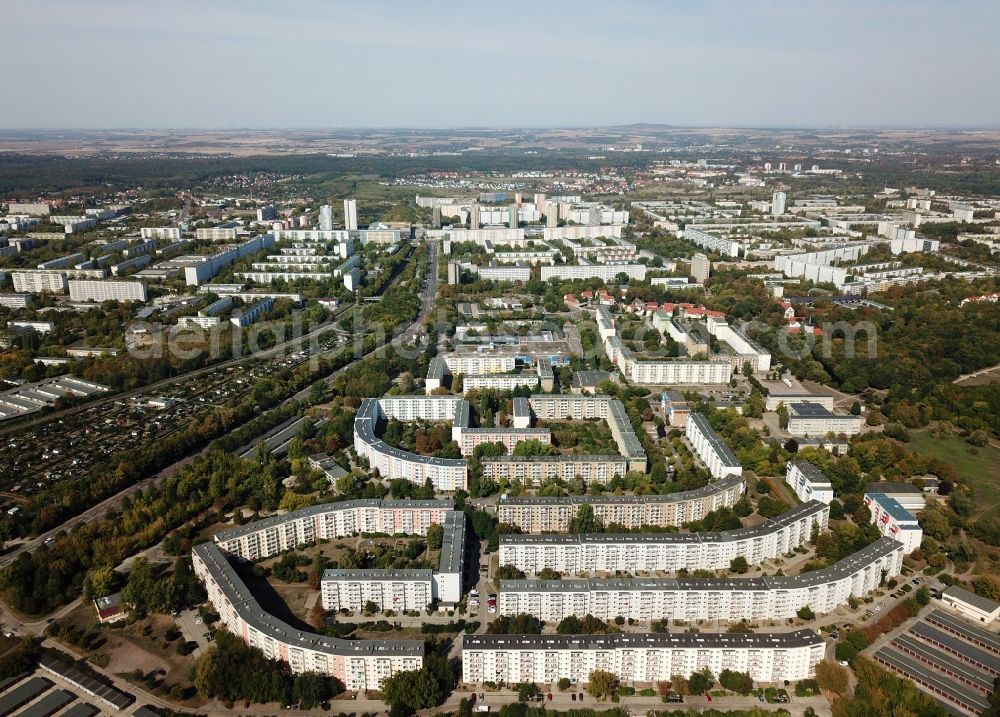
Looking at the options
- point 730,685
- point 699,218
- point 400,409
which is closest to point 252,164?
point 699,218

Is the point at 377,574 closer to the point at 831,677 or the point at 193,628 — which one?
the point at 193,628

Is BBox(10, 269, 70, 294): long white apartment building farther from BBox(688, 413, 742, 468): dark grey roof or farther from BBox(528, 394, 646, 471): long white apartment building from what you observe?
BBox(688, 413, 742, 468): dark grey roof

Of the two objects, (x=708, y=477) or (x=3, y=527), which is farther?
(x=708, y=477)

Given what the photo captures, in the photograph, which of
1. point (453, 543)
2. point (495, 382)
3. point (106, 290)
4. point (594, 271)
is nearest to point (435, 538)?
point (453, 543)

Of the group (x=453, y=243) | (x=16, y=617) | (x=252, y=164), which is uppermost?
(x=252, y=164)

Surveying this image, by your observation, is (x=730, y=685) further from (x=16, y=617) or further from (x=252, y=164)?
(x=252, y=164)

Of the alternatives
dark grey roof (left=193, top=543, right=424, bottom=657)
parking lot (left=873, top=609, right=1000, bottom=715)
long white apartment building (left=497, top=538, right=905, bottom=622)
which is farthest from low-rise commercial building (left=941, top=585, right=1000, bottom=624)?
dark grey roof (left=193, top=543, right=424, bottom=657)

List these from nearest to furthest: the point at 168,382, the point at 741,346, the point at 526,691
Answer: the point at 526,691, the point at 168,382, the point at 741,346
